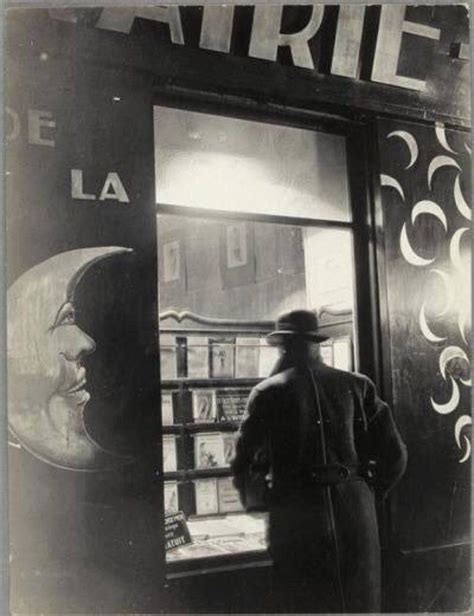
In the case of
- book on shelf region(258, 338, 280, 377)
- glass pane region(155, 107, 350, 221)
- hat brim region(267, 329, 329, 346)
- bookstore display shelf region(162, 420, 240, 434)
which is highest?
glass pane region(155, 107, 350, 221)

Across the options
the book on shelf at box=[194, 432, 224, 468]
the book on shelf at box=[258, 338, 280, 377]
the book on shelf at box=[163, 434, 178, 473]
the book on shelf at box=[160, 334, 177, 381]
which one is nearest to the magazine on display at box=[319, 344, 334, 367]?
the book on shelf at box=[258, 338, 280, 377]

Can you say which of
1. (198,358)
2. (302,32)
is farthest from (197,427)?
(302,32)

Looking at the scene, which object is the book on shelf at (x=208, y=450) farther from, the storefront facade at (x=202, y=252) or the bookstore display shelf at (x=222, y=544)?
the bookstore display shelf at (x=222, y=544)

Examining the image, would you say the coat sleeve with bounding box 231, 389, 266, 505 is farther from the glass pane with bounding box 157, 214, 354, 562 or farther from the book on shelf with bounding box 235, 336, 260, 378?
the book on shelf with bounding box 235, 336, 260, 378

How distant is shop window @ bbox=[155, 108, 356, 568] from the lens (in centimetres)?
440

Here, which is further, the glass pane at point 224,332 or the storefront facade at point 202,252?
the glass pane at point 224,332

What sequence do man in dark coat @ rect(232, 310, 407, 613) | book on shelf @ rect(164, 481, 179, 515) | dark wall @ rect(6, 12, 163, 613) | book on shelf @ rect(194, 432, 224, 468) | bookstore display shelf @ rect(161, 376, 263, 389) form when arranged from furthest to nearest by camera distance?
bookstore display shelf @ rect(161, 376, 263, 389) → book on shelf @ rect(194, 432, 224, 468) → book on shelf @ rect(164, 481, 179, 515) → man in dark coat @ rect(232, 310, 407, 613) → dark wall @ rect(6, 12, 163, 613)

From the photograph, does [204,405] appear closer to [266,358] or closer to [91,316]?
[266,358]

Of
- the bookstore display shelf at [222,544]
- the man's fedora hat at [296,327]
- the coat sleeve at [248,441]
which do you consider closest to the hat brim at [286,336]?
the man's fedora hat at [296,327]

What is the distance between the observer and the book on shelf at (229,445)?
447cm

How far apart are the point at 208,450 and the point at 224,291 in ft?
3.08

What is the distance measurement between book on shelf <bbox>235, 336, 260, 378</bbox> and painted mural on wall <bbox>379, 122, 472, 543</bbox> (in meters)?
0.82

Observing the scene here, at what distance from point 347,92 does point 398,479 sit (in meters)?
2.32

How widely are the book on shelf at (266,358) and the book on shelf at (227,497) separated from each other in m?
0.64
